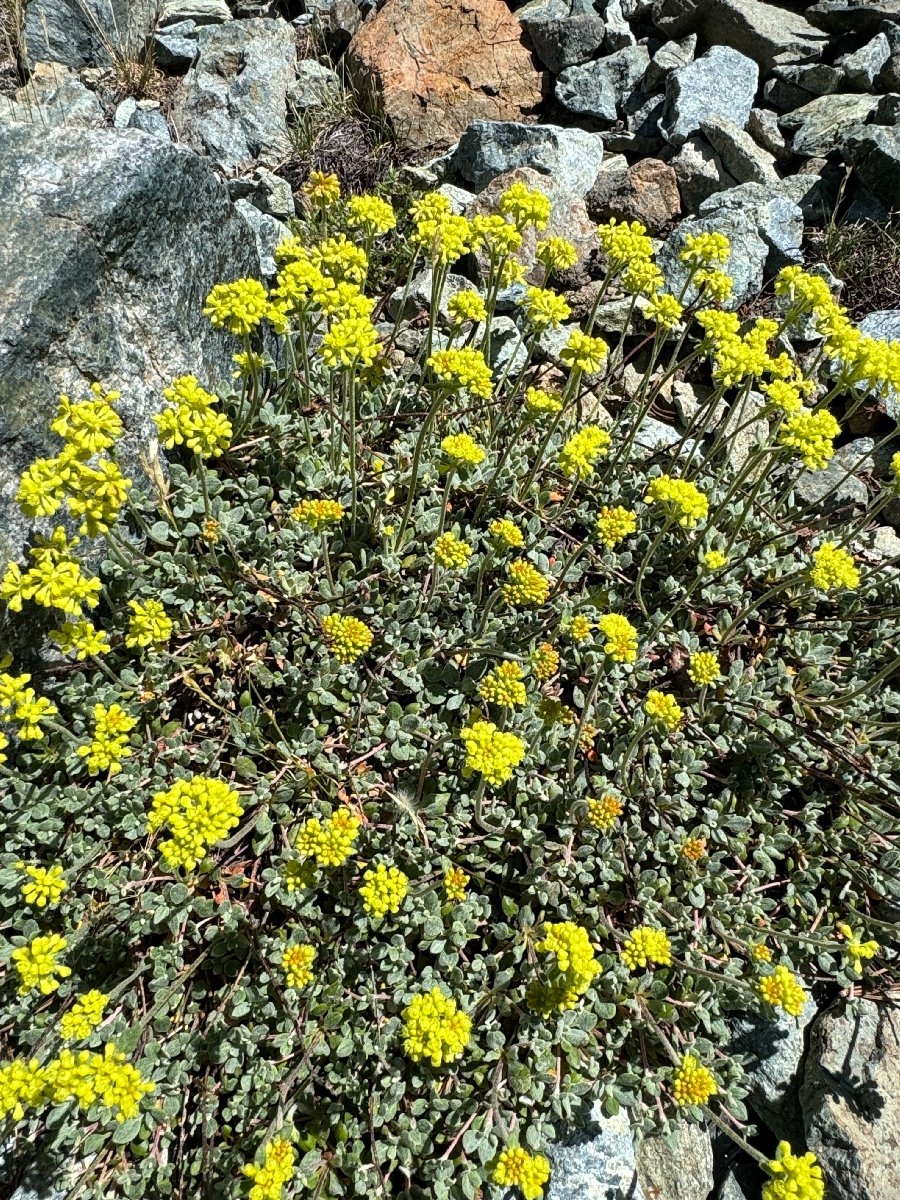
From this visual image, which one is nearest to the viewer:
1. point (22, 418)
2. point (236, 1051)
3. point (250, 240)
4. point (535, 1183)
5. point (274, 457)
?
point (535, 1183)

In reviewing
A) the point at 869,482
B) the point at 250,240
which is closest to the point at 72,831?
the point at 250,240

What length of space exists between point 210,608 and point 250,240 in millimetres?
2253

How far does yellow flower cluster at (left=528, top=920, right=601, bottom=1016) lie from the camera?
3062 millimetres

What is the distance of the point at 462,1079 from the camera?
342 centimetres

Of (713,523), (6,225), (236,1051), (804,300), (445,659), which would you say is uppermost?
(804,300)

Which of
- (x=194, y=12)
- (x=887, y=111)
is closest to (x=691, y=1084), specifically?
(x=887, y=111)

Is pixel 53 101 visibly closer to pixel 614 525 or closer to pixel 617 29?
pixel 617 29

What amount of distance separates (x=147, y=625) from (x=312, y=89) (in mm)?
5977

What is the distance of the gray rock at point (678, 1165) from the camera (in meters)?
3.42

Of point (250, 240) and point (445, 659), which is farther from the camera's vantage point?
point (250, 240)

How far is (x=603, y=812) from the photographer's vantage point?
12.1ft

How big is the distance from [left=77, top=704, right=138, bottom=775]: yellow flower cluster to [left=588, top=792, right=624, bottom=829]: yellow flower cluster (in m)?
1.95

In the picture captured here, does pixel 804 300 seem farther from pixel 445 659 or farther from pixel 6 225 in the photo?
pixel 6 225

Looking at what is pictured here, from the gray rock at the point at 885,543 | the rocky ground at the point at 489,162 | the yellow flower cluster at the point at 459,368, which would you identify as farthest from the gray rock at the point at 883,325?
the yellow flower cluster at the point at 459,368
